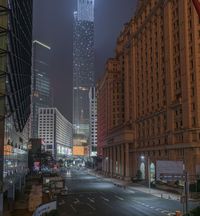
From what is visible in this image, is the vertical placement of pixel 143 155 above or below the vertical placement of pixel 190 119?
below

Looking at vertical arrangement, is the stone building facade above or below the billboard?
above

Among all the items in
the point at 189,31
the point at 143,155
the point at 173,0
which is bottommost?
the point at 143,155

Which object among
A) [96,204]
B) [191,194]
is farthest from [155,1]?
[96,204]

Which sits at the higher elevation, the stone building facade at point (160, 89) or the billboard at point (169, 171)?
the stone building facade at point (160, 89)

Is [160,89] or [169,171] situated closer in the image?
[169,171]

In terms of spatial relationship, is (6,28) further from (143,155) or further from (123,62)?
(123,62)

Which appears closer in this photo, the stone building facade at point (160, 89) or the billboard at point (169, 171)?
the billboard at point (169, 171)

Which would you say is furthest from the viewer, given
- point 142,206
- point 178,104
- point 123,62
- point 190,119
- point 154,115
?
point 123,62

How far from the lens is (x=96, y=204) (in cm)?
7244

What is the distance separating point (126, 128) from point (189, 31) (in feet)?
201

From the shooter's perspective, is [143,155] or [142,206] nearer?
[142,206]

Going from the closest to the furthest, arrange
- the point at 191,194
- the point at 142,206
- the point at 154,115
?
the point at 142,206
the point at 191,194
the point at 154,115

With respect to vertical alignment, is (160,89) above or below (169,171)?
above

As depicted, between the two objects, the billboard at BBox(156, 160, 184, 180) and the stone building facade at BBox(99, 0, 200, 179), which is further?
the stone building facade at BBox(99, 0, 200, 179)
